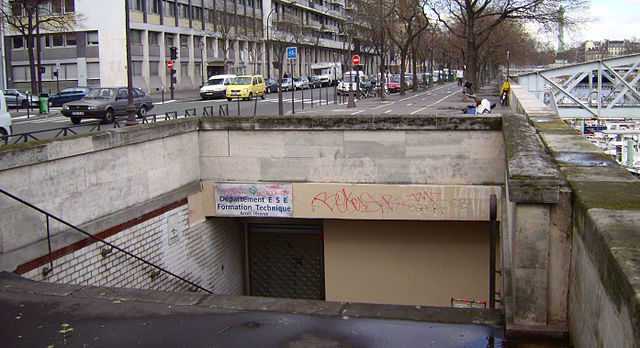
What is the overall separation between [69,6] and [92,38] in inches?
140

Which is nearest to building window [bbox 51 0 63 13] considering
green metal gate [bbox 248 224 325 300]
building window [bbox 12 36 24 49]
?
building window [bbox 12 36 24 49]

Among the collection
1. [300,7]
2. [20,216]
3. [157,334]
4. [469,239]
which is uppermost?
[300,7]

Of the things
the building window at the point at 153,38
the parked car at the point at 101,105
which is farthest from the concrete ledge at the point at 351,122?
the building window at the point at 153,38

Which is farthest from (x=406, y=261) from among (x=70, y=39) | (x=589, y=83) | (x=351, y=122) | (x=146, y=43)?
(x=70, y=39)

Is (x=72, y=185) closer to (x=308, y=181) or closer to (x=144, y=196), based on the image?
(x=144, y=196)

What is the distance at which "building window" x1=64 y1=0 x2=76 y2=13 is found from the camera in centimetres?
5662

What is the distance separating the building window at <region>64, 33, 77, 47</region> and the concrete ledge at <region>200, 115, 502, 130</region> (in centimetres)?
4872

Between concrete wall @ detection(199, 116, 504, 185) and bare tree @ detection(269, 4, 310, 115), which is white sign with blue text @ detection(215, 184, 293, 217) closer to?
concrete wall @ detection(199, 116, 504, 185)

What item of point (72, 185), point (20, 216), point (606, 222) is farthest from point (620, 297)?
point (72, 185)

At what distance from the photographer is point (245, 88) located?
42.8 metres

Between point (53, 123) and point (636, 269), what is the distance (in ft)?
87.8

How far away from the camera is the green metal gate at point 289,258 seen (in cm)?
1579

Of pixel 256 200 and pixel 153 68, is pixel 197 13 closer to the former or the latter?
pixel 153 68

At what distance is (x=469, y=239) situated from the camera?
14883mm
